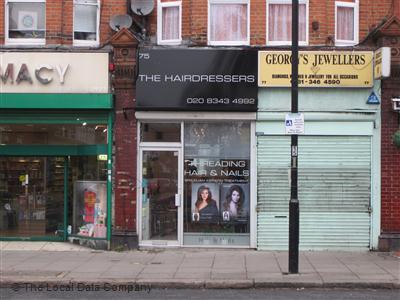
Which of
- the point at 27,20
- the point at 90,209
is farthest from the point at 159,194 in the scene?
the point at 27,20

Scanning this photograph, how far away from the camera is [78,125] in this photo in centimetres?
1356

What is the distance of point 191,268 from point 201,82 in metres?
4.25

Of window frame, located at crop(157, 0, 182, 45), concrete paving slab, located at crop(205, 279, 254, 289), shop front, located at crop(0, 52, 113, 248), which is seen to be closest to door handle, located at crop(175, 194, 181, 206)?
shop front, located at crop(0, 52, 113, 248)

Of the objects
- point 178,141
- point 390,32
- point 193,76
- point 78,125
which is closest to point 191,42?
point 193,76

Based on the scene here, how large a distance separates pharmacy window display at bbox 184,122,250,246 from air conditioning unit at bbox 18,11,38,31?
4389 millimetres

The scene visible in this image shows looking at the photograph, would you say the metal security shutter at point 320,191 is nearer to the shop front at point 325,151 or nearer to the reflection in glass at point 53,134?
the shop front at point 325,151

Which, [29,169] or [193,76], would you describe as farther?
[29,169]

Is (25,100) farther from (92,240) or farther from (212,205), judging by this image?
(212,205)

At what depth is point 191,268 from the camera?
35.7 ft

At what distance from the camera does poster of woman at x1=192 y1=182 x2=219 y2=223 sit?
1322cm

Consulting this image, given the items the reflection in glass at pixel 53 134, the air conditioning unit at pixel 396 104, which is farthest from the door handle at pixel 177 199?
the air conditioning unit at pixel 396 104

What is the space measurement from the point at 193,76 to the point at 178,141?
4.99 feet

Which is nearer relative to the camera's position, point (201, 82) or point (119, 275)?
point (119, 275)

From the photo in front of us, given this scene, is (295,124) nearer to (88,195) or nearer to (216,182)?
(216,182)
